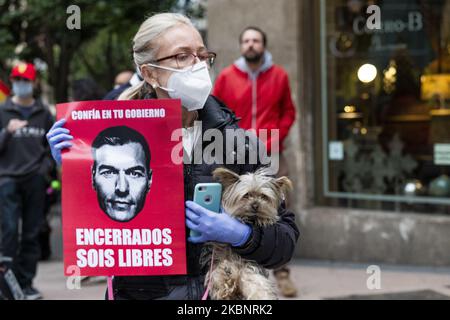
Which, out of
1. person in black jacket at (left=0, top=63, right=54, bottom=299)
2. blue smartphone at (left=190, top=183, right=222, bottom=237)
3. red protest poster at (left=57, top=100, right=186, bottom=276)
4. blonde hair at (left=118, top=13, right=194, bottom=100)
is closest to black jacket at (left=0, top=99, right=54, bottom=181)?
person in black jacket at (left=0, top=63, right=54, bottom=299)

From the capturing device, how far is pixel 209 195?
253 cm

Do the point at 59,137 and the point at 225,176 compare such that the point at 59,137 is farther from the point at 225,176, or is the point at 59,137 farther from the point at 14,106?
the point at 14,106

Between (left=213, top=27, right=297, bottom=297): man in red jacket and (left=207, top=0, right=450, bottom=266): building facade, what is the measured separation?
136cm

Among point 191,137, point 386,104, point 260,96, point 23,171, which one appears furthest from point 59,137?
point 386,104

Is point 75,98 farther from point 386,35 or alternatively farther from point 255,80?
point 386,35

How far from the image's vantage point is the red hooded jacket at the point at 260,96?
23.5 feet

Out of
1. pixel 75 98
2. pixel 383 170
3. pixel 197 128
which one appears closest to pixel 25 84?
pixel 75 98

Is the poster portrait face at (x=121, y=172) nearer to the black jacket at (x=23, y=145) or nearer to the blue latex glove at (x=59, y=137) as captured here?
the blue latex glove at (x=59, y=137)

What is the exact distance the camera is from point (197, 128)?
2.76 meters

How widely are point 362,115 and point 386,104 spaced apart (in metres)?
0.31

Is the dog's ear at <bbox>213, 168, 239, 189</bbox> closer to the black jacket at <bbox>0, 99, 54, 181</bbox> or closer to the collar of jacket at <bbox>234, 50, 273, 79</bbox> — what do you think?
the collar of jacket at <bbox>234, 50, 273, 79</bbox>

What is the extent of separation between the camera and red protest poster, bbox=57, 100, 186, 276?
2.60 m

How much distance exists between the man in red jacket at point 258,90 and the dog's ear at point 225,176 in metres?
4.57

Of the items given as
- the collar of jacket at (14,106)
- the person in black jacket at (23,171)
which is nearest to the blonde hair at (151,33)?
the person in black jacket at (23,171)
